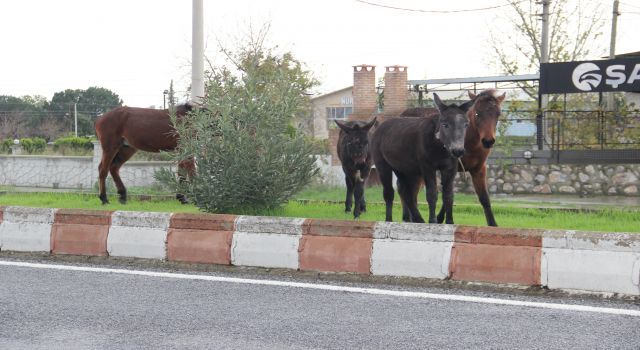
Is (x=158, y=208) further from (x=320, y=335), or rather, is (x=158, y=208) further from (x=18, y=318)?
(x=320, y=335)

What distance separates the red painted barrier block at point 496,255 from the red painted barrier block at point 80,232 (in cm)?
433

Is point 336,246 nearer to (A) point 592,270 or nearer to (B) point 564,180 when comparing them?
(A) point 592,270

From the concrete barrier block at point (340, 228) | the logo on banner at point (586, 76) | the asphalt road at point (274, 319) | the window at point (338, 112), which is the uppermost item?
the window at point (338, 112)

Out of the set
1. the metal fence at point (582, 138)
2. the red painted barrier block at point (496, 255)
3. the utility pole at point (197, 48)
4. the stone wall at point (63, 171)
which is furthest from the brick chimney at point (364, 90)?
the red painted barrier block at point (496, 255)

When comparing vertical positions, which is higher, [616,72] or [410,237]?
[616,72]

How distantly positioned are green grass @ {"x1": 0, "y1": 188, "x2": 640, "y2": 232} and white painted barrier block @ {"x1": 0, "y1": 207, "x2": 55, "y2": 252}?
266 centimetres

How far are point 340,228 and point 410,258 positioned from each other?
2.87 feet

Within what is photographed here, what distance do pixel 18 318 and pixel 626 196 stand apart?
1862 centimetres

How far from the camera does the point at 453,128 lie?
9.95 meters

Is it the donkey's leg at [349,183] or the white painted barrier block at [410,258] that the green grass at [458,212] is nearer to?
the donkey's leg at [349,183]

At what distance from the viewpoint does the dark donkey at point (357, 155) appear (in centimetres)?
1304

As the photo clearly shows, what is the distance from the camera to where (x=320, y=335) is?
646 cm

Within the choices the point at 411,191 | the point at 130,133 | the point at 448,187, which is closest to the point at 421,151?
the point at 448,187

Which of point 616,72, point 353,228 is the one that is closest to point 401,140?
point 353,228
